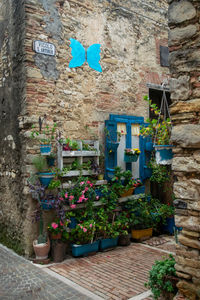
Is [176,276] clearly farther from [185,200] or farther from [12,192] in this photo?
[12,192]

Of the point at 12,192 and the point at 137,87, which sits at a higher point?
the point at 137,87

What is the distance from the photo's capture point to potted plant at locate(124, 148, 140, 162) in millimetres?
5955

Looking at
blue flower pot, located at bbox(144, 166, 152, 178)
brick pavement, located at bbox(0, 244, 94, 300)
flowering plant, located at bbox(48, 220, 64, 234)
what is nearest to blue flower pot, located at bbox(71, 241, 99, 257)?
flowering plant, located at bbox(48, 220, 64, 234)

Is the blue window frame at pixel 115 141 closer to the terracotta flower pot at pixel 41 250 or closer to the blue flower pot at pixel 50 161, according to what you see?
the blue flower pot at pixel 50 161

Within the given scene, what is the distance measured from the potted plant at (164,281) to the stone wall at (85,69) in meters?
2.62

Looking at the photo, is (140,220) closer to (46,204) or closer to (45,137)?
(46,204)

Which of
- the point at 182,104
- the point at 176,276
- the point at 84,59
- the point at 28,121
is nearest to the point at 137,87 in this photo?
the point at 84,59

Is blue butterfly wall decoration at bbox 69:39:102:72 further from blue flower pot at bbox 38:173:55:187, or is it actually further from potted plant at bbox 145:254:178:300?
potted plant at bbox 145:254:178:300

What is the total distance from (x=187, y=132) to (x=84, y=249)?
10.5 feet

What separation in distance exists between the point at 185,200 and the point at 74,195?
105 inches

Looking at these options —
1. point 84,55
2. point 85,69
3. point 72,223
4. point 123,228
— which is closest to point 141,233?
point 123,228

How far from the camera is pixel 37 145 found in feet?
17.1

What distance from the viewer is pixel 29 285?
4066mm

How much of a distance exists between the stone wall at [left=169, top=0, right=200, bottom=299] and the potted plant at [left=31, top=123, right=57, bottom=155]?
2.67 metres
